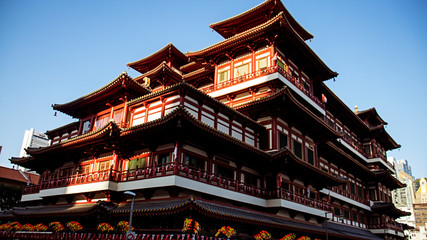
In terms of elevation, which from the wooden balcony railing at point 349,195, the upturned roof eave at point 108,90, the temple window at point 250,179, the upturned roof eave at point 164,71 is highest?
the upturned roof eave at point 164,71

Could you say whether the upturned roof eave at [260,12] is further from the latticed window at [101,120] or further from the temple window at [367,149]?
the temple window at [367,149]

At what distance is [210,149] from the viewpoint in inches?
979

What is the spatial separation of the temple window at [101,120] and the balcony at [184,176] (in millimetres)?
5022

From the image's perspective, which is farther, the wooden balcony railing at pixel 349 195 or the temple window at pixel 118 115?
the wooden balcony railing at pixel 349 195

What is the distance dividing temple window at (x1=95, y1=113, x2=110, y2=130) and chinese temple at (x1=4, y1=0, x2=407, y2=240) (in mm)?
100

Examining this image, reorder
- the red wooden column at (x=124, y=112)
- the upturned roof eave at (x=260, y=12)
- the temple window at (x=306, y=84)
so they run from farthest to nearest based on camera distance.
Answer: the temple window at (x=306, y=84) < the upturned roof eave at (x=260, y=12) < the red wooden column at (x=124, y=112)

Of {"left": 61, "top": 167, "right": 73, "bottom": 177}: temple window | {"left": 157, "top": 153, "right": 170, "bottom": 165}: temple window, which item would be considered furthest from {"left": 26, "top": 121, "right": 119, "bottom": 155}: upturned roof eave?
{"left": 157, "top": 153, "right": 170, "bottom": 165}: temple window

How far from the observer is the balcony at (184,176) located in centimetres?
2236

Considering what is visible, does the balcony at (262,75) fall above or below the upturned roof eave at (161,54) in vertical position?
below

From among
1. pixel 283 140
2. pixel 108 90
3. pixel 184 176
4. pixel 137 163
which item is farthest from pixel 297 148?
pixel 108 90

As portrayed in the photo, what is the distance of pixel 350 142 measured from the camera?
49969 mm

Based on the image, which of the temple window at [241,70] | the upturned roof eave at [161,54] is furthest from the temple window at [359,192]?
the upturned roof eave at [161,54]

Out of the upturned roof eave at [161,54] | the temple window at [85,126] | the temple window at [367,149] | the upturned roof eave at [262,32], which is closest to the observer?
the upturned roof eave at [262,32]

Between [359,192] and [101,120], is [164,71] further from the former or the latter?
[359,192]
